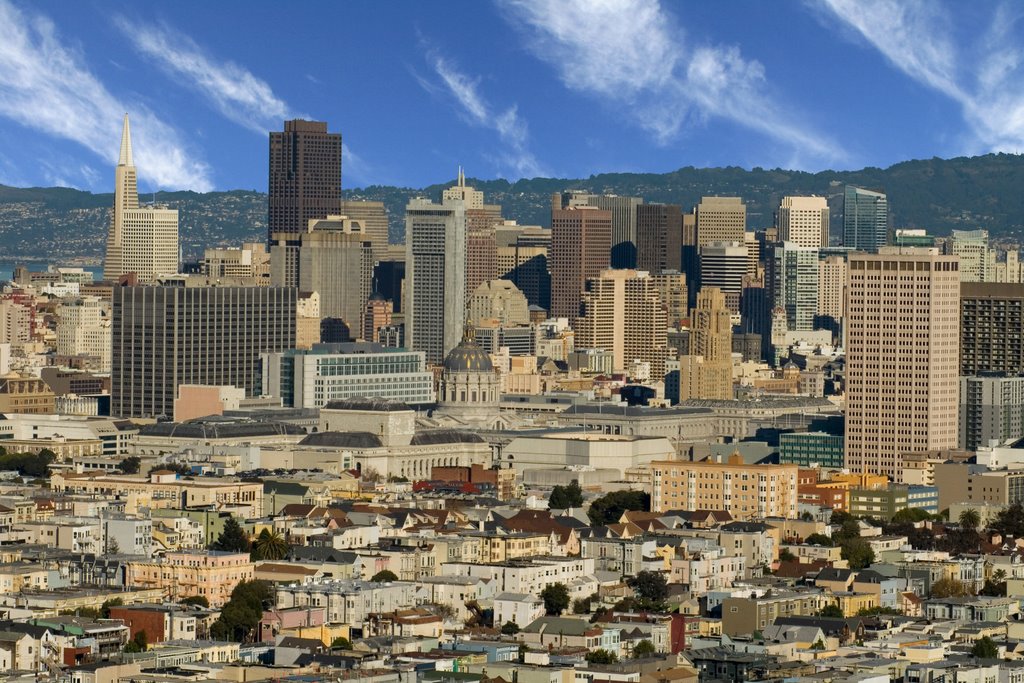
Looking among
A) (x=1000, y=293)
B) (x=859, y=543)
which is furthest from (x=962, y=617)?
(x=1000, y=293)

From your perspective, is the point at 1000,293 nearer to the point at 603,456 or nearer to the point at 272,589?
the point at 603,456

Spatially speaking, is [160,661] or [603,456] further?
[603,456]

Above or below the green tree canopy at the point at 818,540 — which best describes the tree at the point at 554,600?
below

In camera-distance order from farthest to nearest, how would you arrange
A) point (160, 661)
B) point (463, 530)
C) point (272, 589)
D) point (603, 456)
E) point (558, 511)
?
point (603, 456) → point (558, 511) → point (463, 530) → point (272, 589) → point (160, 661)

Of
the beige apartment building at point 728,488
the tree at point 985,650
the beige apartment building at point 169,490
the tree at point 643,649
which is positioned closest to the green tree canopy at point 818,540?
the beige apartment building at point 728,488

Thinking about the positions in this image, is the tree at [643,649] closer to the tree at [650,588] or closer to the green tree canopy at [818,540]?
the tree at [650,588]

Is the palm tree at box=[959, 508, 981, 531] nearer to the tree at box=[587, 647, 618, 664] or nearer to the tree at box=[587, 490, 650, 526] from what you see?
the tree at box=[587, 490, 650, 526]
